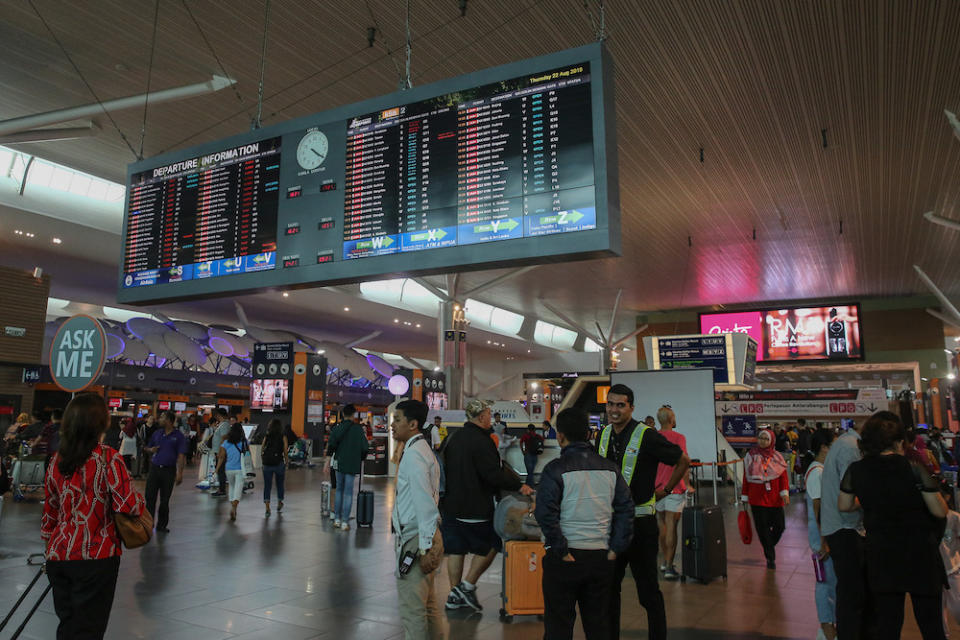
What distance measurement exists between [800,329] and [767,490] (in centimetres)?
1899

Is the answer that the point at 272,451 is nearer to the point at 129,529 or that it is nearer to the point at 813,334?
the point at 129,529

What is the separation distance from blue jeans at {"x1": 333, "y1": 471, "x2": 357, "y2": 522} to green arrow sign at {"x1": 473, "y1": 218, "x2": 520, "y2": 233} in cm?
585

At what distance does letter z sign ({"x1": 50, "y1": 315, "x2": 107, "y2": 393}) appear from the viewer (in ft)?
16.4

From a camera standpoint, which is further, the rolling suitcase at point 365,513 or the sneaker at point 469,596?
the rolling suitcase at point 365,513

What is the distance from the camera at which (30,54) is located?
1168cm

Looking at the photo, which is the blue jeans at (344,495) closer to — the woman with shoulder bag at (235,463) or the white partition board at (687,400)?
the woman with shoulder bag at (235,463)

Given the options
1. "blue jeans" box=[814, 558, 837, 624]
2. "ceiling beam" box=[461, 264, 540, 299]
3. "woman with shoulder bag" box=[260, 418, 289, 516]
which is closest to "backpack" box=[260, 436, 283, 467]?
"woman with shoulder bag" box=[260, 418, 289, 516]

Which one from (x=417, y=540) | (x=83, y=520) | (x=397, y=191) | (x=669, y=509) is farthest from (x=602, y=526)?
(x=669, y=509)

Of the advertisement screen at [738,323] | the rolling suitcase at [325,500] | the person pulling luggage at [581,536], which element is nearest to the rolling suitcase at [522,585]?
the person pulling luggage at [581,536]

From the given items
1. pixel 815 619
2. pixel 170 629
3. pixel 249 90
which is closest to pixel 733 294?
pixel 249 90

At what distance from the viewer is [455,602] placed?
5750 millimetres

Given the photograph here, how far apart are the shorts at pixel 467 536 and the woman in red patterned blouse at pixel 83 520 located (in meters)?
2.91

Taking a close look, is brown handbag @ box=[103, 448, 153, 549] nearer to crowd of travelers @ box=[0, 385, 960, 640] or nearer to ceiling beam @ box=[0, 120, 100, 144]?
crowd of travelers @ box=[0, 385, 960, 640]

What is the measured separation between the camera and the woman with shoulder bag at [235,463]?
10984 millimetres
